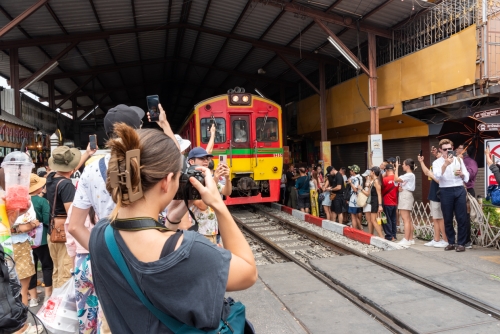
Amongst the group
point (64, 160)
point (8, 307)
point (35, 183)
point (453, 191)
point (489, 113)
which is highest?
point (489, 113)

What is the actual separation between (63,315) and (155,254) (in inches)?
68.7

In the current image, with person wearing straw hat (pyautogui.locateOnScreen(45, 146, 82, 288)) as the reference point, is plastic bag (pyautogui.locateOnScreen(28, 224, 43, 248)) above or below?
below

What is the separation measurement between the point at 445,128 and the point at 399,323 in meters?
4.61

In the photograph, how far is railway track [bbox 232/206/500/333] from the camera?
12.6 feet

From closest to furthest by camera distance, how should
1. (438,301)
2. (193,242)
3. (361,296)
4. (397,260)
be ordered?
(193,242), (438,301), (361,296), (397,260)

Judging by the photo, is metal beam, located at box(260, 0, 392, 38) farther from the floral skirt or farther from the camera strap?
the camera strap

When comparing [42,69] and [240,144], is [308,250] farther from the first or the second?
[42,69]

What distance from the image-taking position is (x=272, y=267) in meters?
5.70

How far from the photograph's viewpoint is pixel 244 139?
1127 cm

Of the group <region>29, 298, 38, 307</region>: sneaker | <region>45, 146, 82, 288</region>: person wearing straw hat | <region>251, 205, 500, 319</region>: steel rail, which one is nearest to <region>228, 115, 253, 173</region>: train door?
<region>251, 205, 500, 319</region>: steel rail

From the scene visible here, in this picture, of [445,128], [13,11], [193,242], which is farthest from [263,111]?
[193,242]

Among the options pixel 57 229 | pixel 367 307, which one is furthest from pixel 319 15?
pixel 57 229

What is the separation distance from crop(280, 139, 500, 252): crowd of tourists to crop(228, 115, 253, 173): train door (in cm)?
179

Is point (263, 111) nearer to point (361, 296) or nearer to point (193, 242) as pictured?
point (361, 296)
